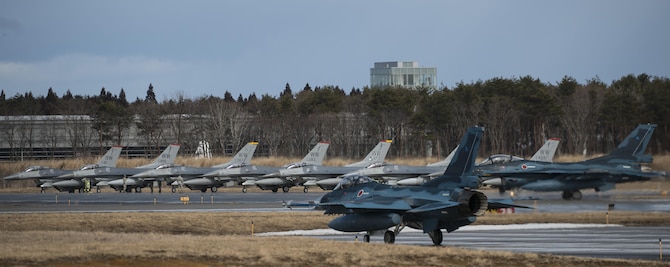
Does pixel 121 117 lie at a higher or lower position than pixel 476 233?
higher

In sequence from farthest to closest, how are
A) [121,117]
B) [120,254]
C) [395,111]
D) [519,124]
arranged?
[121,117], [395,111], [519,124], [120,254]

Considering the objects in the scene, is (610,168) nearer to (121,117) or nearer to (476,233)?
(476,233)

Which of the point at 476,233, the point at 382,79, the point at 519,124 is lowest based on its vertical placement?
the point at 476,233

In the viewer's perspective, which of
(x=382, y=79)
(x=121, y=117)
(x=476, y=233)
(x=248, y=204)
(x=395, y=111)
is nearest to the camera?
(x=476, y=233)

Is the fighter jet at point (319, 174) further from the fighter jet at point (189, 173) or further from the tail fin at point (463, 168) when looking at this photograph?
the tail fin at point (463, 168)

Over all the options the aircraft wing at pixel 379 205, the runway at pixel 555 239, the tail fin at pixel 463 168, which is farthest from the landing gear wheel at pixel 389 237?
the tail fin at pixel 463 168

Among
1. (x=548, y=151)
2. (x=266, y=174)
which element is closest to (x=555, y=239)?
(x=548, y=151)

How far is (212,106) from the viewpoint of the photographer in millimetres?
115188

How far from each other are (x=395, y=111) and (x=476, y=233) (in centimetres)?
6672

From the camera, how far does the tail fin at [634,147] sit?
134 ft

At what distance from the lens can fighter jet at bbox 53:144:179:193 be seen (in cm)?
7238

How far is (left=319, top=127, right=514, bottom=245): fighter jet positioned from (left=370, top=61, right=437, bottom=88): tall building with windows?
15962 centimetres

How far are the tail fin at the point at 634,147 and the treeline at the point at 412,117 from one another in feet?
1.35

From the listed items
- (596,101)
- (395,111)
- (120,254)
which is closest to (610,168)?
(596,101)
